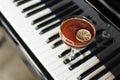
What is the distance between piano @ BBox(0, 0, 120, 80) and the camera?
3.65 feet

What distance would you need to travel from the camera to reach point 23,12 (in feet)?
4.58

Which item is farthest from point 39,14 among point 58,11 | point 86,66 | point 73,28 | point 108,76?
point 108,76

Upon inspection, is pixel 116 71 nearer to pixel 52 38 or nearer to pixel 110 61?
pixel 110 61

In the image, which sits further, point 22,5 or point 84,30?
point 22,5

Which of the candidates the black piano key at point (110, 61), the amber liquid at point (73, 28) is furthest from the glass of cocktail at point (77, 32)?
the black piano key at point (110, 61)

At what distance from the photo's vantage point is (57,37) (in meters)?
1.32

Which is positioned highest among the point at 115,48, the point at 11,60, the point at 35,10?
the point at 35,10

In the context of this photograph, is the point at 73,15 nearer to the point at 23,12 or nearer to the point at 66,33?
the point at 66,33

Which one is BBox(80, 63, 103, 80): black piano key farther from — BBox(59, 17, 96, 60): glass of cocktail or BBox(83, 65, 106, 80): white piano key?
BBox(59, 17, 96, 60): glass of cocktail

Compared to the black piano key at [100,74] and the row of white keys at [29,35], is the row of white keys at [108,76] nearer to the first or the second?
the black piano key at [100,74]

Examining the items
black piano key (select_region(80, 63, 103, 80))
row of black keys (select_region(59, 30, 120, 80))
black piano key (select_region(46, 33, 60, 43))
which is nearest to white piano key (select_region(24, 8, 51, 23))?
black piano key (select_region(46, 33, 60, 43))

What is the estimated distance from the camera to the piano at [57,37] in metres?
1.11

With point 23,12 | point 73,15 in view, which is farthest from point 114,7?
point 23,12

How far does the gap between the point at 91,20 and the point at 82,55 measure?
0.64ft
